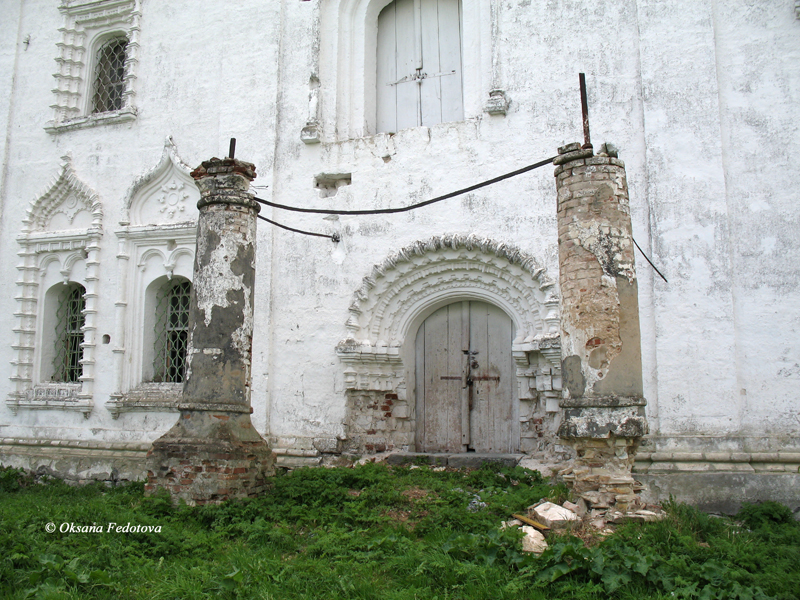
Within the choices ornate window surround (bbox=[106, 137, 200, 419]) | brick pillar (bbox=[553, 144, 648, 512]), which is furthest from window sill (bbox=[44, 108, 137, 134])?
brick pillar (bbox=[553, 144, 648, 512])

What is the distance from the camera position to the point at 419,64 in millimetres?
8891

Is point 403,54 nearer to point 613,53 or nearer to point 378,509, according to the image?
point 613,53

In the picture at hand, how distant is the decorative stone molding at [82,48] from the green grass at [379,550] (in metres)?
6.33

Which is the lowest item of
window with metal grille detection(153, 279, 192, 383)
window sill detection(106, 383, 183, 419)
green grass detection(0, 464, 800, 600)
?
green grass detection(0, 464, 800, 600)

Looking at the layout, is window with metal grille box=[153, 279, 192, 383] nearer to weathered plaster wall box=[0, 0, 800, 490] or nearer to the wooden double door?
weathered plaster wall box=[0, 0, 800, 490]

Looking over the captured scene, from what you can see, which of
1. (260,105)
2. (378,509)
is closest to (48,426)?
(260,105)

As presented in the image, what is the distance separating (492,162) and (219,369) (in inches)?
152

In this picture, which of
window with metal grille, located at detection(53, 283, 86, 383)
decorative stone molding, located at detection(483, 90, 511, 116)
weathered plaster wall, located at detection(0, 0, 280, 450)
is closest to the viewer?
decorative stone molding, located at detection(483, 90, 511, 116)

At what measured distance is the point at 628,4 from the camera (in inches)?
299

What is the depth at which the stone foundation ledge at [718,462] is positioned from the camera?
6320 millimetres

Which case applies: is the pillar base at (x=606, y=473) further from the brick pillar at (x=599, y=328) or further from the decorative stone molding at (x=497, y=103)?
the decorative stone molding at (x=497, y=103)

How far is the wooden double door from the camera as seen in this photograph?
314 inches

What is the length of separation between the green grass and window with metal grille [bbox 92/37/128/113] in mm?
6535

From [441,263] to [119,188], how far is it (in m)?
4.94
